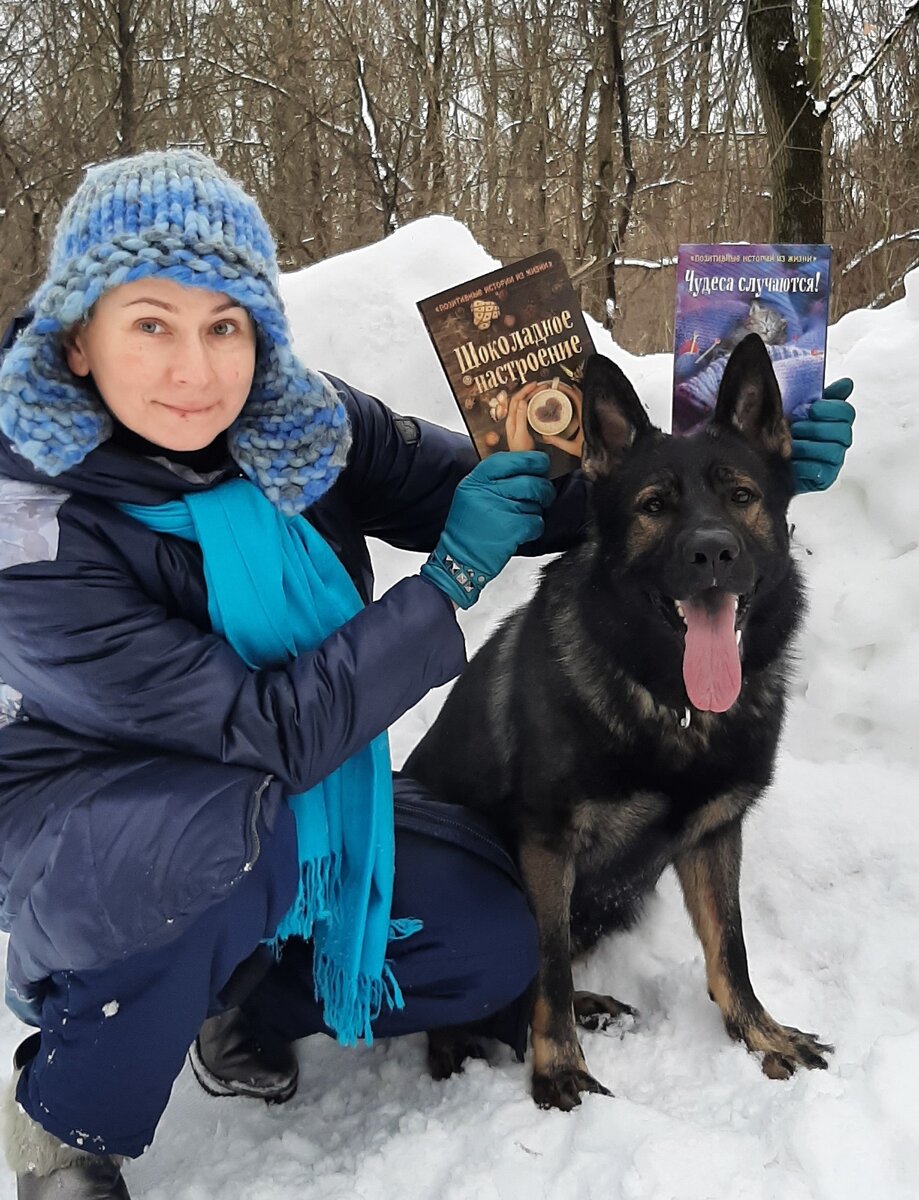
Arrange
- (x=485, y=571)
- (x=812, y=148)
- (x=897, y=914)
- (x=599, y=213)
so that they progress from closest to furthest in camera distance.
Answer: (x=485, y=571) < (x=897, y=914) < (x=812, y=148) < (x=599, y=213)

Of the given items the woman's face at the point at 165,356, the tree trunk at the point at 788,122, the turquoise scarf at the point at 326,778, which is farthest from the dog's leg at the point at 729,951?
the tree trunk at the point at 788,122

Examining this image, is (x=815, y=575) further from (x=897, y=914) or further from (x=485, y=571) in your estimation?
(x=485, y=571)

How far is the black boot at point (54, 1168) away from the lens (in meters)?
1.46

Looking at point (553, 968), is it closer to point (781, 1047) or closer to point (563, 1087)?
point (563, 1087)

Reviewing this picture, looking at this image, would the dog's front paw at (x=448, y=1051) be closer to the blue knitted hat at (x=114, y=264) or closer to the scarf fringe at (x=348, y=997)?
the scarf fringe at (x=348, y=997)

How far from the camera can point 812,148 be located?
4848 mm

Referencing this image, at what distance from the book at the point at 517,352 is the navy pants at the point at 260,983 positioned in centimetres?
85

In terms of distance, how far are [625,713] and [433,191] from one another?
712 cm

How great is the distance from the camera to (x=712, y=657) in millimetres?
1646

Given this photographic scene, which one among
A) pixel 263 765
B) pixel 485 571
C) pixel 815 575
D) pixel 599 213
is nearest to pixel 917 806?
pixel 815 575

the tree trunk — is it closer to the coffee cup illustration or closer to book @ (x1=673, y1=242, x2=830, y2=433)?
book @ (x1=673, y1=242, x2=830, y2=433)

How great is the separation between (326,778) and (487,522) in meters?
0.56

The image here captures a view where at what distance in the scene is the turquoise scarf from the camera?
1.51 metres

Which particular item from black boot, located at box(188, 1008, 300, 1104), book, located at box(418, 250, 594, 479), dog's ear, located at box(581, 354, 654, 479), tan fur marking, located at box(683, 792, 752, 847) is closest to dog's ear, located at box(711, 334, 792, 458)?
dog's ear, located at box(581, 354, 654, 479)
